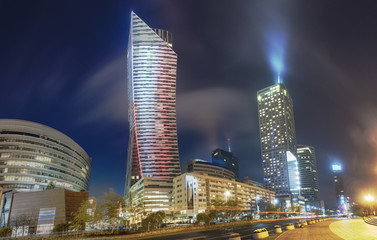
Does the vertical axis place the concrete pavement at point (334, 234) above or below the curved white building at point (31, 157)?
below

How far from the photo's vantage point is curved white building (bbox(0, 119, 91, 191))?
411 ft

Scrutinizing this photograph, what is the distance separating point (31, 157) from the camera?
133000 millimetres

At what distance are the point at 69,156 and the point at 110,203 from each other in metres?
98.3

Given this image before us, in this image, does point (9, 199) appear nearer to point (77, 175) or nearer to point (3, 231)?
point (3, 231)

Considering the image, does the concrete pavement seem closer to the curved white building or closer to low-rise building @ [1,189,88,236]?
low-rise building @ [1,189,88,236]

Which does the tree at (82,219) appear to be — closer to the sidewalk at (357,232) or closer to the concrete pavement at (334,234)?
the concrete pavement at (334,234)

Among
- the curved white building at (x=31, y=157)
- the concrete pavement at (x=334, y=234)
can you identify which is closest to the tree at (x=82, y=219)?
the concrete pavement at (x=334, y=234)

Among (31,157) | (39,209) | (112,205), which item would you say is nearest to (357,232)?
(112,205)

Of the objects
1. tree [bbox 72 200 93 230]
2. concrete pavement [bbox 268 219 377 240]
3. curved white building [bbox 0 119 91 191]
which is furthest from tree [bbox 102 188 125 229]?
curved white building [bbox 0 119 91 191]

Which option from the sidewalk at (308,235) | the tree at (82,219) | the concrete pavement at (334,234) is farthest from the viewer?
the tree at (82,219)

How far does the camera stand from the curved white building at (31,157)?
125 metres

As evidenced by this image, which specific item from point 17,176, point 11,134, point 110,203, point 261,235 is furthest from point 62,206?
point 261,235

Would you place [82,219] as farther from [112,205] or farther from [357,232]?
[357,232]

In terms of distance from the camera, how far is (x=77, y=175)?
172000mm
